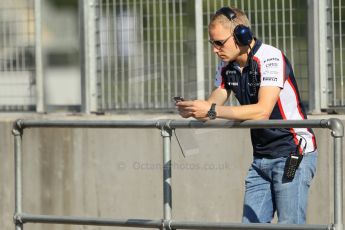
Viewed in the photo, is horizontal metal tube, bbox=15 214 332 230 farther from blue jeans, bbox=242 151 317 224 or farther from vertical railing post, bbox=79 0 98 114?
vertical railing post, bbox=79 0 98 114

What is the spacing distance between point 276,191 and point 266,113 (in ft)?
1.57

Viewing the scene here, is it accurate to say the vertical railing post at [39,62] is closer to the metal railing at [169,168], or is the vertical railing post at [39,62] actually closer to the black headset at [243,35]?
the metal railing at [169,168]

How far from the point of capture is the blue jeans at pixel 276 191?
557 cm

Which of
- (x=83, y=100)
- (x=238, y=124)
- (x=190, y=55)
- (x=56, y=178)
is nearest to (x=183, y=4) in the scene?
Answer: (x=190, y=55)

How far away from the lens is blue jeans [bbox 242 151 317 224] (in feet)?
18.3

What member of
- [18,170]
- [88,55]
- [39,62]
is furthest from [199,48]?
[18,170]

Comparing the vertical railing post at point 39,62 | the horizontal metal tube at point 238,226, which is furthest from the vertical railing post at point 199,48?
the horizontal metal tube at point 238,226

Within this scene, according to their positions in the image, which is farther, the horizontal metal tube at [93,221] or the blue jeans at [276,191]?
the horizontal metal tube at [93,221]

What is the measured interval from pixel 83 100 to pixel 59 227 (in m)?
1.25

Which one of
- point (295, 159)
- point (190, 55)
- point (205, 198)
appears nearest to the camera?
point (295, 159)

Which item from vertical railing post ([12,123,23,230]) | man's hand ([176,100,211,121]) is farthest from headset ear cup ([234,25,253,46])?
vertical railing post ([12,123,23,230])

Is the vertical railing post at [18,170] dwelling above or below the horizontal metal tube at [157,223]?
above

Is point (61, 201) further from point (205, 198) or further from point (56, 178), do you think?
point (205, 198)

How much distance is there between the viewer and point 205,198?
8.43 m
